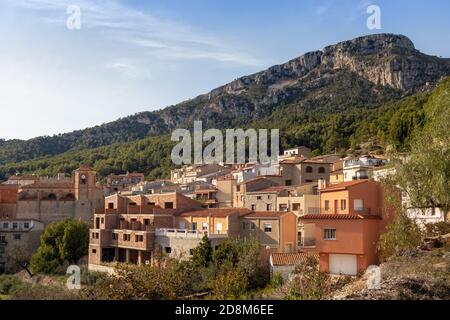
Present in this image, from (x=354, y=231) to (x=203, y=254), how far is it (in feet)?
38.1

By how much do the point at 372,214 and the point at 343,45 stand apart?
147916 millimetres

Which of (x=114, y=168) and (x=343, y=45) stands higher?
(x=343, y=45)

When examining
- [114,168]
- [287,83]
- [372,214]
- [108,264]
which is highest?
[287,83]

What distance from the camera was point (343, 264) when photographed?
99.4 ft

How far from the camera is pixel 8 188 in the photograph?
62.9m

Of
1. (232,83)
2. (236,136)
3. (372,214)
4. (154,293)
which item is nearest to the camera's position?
(154,293)

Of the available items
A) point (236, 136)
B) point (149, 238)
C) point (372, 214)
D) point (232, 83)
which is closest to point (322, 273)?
point (372, 214)

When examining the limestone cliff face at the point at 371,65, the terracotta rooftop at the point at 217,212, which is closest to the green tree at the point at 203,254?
the terracotta rooftop at the point at 217,212

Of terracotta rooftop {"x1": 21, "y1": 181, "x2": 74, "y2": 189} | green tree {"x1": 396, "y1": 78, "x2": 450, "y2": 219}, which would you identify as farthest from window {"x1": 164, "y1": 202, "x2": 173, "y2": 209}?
green tree {"x1": 396, "y1": 78, "x2": 450, "y2": 219}

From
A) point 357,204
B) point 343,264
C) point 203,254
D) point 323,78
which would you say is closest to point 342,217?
point 357,204

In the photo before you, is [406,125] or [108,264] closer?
[108,264]

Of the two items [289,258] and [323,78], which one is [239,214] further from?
[323,78]

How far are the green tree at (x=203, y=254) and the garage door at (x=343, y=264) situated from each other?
985 cm

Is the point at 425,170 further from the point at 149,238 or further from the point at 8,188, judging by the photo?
the point at 8,188
